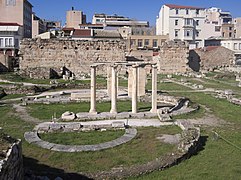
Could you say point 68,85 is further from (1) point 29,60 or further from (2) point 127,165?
(2) point 127,165

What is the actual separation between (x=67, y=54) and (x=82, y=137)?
29.3 meters

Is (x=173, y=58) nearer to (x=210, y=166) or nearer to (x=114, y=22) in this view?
(x=210, y=166)

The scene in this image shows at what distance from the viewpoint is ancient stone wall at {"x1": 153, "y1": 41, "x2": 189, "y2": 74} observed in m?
47.9

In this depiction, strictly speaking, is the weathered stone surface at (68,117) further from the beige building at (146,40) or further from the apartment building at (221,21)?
the apartment building at (221,21)

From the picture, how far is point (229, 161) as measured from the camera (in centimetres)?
1244

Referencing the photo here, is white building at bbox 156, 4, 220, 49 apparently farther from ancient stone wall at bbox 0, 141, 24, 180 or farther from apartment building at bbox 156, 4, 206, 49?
ancient stone wall at bbox 0, 141, 24, 180

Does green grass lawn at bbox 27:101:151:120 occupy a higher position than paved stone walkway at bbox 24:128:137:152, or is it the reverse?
green grass lawn at bbox 27:101:151:120

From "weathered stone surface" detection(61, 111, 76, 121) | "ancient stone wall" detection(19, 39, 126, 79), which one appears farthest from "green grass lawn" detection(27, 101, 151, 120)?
"ancient stone wall" detection(19, 39, 126, 79)

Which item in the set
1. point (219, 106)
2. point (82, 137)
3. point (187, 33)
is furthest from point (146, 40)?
point (82, 137)

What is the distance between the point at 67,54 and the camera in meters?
43.6

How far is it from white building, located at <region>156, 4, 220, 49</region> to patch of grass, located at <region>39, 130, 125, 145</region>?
192 ft

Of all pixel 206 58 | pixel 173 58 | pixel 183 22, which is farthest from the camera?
pixel 183 22

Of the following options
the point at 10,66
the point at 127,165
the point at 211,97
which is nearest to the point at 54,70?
the point at 10,66

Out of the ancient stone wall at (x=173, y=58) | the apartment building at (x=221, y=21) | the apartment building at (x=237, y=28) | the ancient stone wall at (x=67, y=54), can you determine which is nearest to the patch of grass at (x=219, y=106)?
the ancient stone wall at (x=67, y=54)
